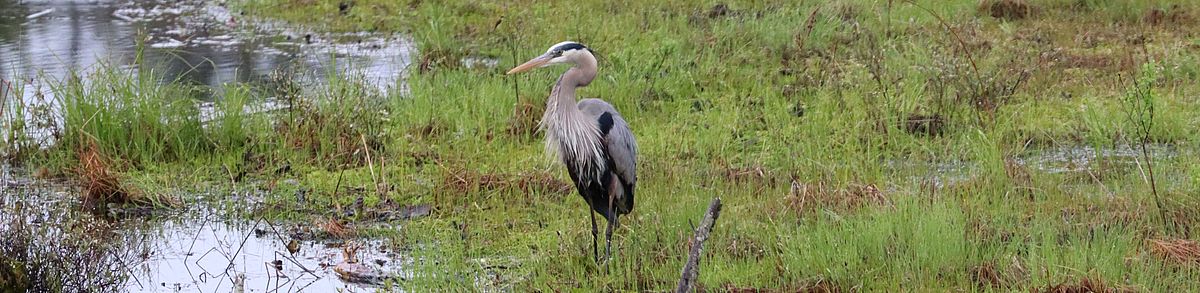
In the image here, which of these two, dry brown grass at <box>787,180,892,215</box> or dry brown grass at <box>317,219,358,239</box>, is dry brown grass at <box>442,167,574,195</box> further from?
dry brown grass at <box>787,180,892,215</box>

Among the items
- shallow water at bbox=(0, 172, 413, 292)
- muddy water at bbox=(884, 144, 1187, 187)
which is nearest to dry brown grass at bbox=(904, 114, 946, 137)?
muddy water at bbox=(884, 144, 1187, 187)

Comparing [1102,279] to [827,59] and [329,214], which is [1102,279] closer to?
[329,214]

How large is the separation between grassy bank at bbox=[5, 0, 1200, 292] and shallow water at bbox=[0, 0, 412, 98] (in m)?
0.59

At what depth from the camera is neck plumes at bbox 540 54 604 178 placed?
5.61 m

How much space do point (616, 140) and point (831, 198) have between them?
2.90 feet

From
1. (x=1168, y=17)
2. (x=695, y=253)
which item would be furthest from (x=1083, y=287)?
(x=1168, y=17)

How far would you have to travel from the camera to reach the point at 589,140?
568cm

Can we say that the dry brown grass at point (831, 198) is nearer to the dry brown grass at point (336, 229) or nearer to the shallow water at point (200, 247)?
the shallow water at point (200, 247)

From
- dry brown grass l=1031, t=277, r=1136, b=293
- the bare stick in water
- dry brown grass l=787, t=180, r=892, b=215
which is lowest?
dry brown grass l=787, t=180, r=892, b=215

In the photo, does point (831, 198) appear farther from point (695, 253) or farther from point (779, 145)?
point (695, 253)

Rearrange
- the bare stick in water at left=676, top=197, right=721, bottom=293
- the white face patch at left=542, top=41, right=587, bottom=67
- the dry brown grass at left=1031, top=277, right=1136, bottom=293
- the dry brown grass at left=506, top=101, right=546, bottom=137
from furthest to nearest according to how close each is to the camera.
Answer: the dry brown grass at left=506, top=101, right=546, bottom=137 → the white face patch at left=542, top=41, right=587, bottom=67 → the dry brown grass at left=1031, top=277, right=1136, bottom=293 → the bare stick in water at left=676, top=197, right=721, bottom=293

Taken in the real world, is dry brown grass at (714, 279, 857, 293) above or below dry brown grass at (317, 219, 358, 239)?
above

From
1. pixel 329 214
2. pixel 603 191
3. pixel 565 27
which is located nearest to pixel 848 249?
pixel 603 191

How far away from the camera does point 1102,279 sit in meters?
4.54
